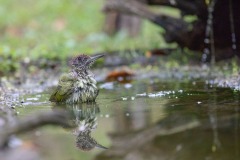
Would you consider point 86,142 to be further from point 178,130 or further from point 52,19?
point 52,19

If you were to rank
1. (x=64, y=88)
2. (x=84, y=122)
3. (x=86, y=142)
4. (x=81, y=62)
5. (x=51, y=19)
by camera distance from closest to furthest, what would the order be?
(x=86, y=142) < (x=84, y=122) < (x=64, y=88) < (x=81, y=62) < (x=51, y=19)

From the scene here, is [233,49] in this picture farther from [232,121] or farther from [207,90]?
[232,121]

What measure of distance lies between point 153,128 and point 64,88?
7.70 ft

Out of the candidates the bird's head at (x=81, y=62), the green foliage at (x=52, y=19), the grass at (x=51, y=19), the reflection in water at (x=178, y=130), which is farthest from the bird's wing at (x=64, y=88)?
the grass at (x=51, y=19)

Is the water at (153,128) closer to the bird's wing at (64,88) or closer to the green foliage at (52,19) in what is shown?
the bird's wing at (64,88)

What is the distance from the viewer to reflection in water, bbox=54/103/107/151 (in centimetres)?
→ 399

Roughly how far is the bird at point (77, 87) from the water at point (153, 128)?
0.14 meters

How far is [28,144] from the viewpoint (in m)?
3.87

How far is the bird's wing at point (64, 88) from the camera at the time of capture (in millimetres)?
6339

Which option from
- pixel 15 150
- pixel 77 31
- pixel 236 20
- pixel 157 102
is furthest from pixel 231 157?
pixel 77 31

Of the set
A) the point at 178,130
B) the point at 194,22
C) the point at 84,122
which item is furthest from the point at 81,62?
the point at 194,22

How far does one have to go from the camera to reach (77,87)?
20.6ft

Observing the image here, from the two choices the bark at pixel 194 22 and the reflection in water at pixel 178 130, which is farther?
the bark at pixel 194 22

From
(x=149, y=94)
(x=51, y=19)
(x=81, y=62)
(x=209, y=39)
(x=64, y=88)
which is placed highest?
(x=51, y=19)
